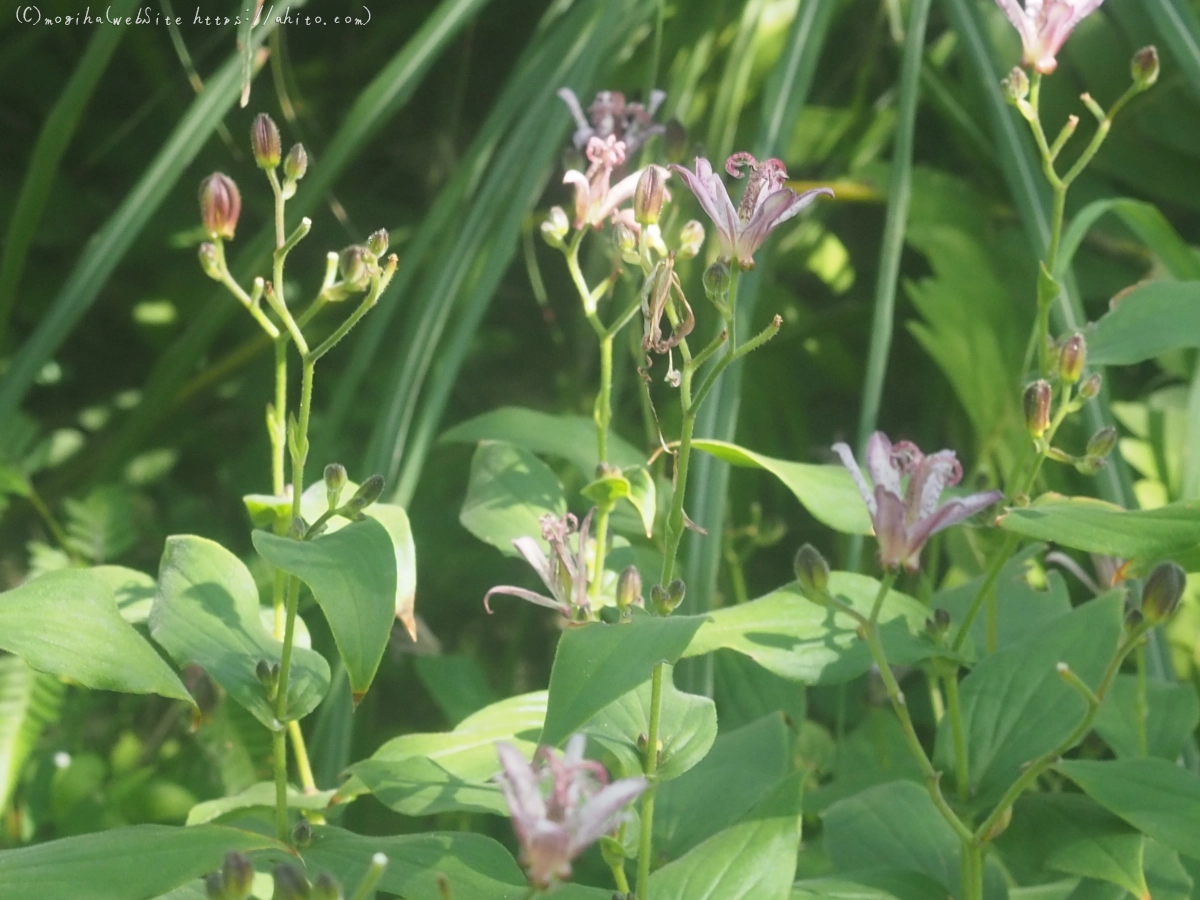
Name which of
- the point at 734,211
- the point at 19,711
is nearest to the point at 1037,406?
the point at 734,211

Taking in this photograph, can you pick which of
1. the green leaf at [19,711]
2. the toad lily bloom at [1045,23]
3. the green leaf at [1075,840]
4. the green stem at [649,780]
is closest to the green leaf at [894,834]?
the green leaf at [1075,840]

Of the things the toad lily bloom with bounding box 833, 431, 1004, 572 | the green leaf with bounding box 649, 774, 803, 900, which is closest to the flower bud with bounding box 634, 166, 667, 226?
the toad lily bloom with bounding box 833, 431, 1004, 572

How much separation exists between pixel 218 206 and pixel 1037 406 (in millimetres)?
334

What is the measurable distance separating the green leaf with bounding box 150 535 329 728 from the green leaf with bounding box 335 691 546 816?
4 centimetres

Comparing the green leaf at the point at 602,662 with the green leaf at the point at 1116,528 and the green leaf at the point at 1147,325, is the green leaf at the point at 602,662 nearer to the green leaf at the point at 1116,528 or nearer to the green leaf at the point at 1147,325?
the green leaf at the point at 1116,528

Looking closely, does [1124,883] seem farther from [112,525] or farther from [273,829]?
[112,525]

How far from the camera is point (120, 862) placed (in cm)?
36

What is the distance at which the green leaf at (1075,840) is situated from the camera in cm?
44

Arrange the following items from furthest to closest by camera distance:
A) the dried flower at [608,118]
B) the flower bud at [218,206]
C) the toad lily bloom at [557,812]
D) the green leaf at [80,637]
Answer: the dried flower at [608,118]
the flower bud at [218,206]
the green leaf at [80,637]
the toad lily bloom at [557,812]

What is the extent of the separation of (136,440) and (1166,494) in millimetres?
688

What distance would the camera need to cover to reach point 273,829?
0.52 m

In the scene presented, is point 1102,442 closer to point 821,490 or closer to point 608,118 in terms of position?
point 821,490

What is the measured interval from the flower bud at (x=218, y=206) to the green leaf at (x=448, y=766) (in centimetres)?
22

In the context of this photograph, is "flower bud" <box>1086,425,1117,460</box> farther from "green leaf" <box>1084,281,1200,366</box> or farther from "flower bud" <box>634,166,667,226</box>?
"flower bud" <box>634,166,667,226</box>
